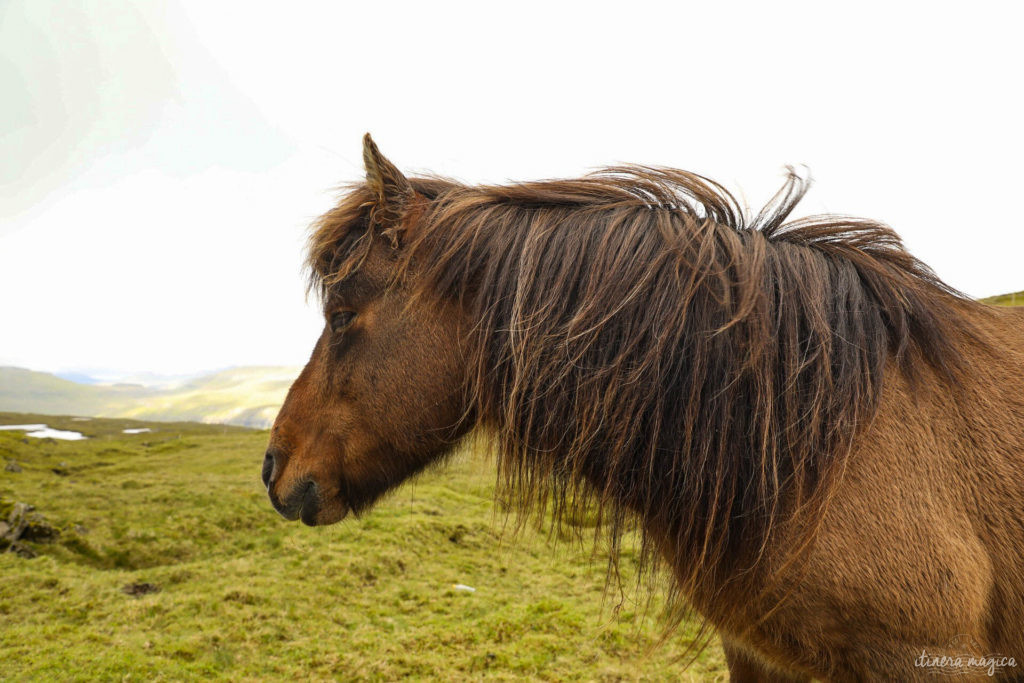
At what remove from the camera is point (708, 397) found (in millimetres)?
1975

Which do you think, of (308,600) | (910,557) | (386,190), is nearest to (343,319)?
(386,190)

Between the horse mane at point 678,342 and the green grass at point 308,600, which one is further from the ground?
the horse mane at point 678,342

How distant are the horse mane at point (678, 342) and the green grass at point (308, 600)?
723 millimetres

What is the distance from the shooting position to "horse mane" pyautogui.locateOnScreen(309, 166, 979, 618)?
1932mm

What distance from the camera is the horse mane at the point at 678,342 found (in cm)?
193

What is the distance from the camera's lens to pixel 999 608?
74.4 inches

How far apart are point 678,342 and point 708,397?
0.24 metres

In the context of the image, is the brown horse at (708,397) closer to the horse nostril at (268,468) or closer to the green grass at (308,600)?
the horse nostril at (268,468)

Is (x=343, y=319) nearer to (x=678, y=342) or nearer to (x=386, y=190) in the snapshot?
(x=386, y=190)

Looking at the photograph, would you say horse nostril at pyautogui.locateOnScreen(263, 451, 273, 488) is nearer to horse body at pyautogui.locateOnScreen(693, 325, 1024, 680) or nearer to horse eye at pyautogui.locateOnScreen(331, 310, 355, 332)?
horse eye at pyautogui.locateOnScreen(331, 310, 355, 332)

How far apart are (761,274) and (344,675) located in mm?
5662

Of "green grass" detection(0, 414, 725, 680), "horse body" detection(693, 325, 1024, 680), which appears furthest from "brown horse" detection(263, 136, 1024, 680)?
"green grass" detection(0, 414, 725, 680)

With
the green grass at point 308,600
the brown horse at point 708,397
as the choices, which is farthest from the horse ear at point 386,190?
the green grass at point 308,600

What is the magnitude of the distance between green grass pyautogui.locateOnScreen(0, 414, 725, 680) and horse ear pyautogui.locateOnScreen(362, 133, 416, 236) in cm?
127
